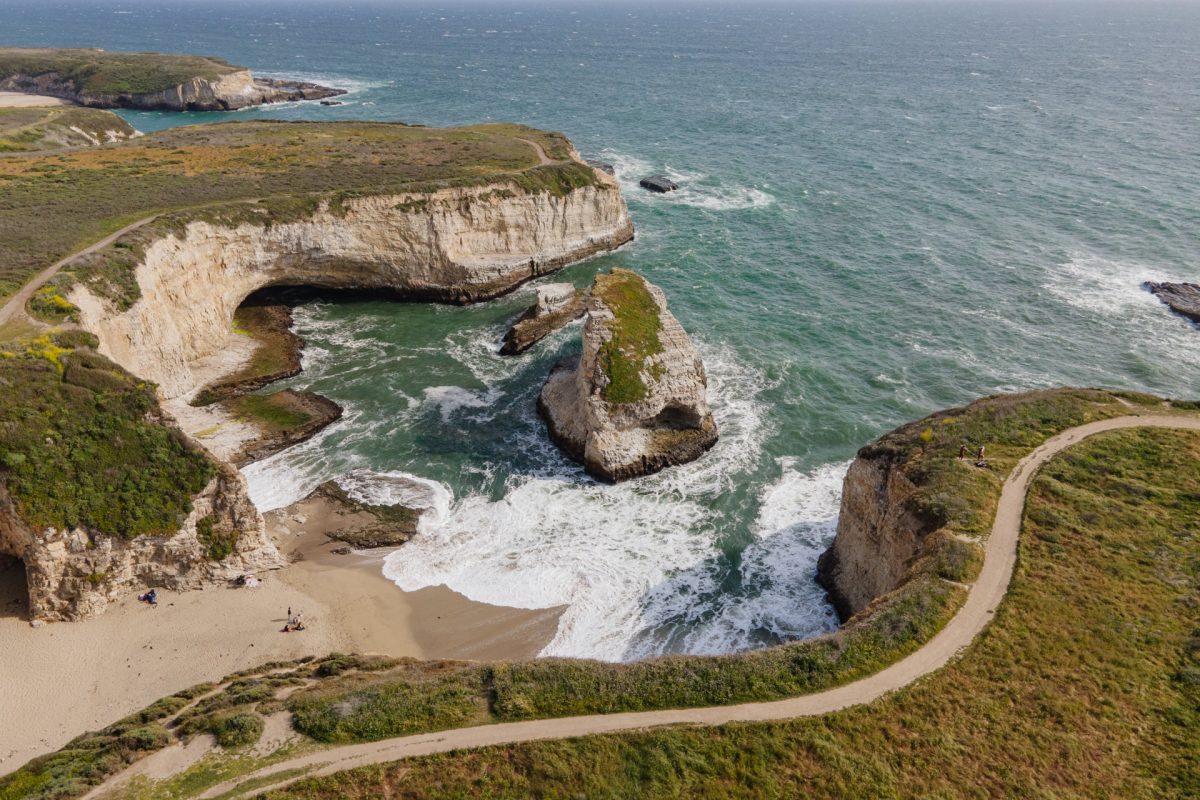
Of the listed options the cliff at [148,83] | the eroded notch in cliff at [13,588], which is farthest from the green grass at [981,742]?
the cliff at [148,83]

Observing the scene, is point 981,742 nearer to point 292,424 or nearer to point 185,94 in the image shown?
point 292,424

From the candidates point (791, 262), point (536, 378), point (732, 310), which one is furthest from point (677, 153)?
point (536, 378)

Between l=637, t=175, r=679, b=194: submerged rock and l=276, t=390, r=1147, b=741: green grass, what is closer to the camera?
l=276, t=390, r=1147, b=741: green grass

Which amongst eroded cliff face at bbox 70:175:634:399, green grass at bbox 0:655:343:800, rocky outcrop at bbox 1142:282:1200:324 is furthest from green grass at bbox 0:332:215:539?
rocky outcrop at bbox 1142:282:1200:324

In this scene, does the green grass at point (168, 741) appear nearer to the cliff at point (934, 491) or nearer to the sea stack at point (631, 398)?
the sea stack at point (631, 398)

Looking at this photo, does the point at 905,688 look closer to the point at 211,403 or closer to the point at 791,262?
the point at 211,403

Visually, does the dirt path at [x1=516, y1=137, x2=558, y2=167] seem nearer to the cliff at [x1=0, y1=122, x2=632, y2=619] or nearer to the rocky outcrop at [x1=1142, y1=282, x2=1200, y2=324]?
the cliff at [x1=0, y1=122, x2=632, y2=619]

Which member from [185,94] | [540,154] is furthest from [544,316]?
[185,94]
